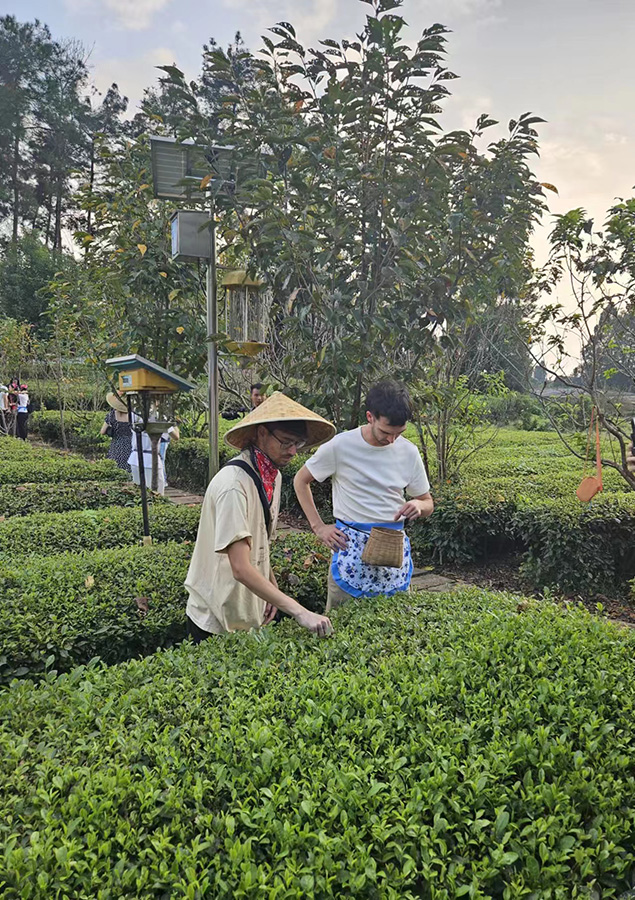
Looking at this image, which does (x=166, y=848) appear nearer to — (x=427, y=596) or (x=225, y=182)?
(x=427, y=596)

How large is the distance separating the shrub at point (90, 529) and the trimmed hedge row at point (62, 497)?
Result: 0.81 meters

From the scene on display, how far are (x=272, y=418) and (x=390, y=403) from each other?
630 mm

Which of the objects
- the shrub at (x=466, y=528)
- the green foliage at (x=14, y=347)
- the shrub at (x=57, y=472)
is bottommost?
the shrub at (x=466, y=528)

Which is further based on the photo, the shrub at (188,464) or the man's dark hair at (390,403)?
the shrub at (188,464)

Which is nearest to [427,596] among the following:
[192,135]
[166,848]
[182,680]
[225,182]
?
[182,680]

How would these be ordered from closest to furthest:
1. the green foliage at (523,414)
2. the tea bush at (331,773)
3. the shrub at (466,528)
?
the tea bush at (331,773) < the shrub at (466,528) < the green foliage at (523,414)

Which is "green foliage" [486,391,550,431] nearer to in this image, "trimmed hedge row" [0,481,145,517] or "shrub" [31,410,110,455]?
"shrub" [31,410,110,455]

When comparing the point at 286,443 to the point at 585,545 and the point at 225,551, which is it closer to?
the point at 225,551

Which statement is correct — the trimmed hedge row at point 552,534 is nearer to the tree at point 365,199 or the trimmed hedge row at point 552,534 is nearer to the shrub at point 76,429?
the tree at point 365,199

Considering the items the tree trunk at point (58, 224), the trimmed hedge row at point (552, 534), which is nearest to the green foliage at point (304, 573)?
→ the trimmed hedge row at point (552, 534)

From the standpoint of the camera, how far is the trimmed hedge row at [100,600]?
295 cm

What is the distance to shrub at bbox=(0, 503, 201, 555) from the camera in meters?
4.95

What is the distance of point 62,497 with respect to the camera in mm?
6824

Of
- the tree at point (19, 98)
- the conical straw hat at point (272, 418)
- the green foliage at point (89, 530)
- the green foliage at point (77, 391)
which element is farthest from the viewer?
the tree at point (19, 98)
